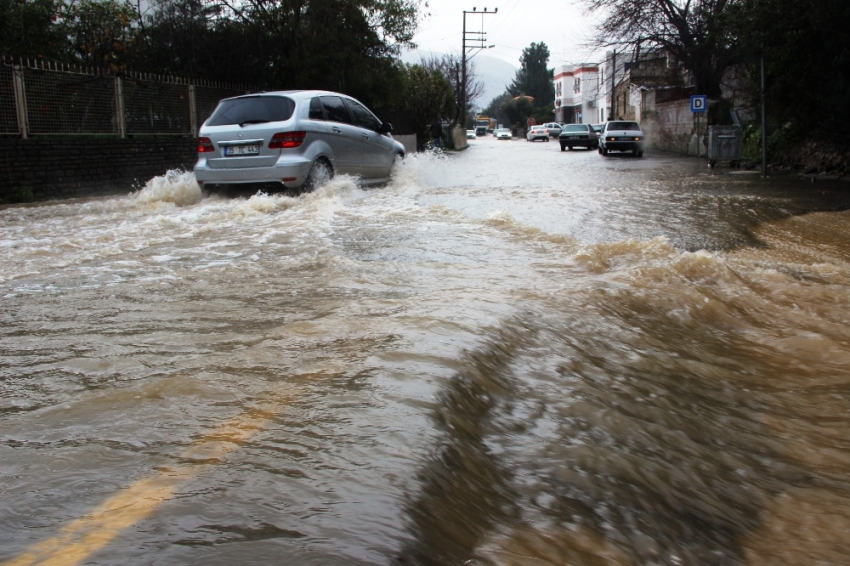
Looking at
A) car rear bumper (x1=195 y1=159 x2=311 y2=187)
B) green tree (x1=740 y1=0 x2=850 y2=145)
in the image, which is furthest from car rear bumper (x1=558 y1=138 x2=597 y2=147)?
car rear bumper (x1=195 y1=159 x2=311 y2=187)

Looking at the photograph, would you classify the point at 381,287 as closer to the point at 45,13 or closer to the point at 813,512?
the point at 813,512

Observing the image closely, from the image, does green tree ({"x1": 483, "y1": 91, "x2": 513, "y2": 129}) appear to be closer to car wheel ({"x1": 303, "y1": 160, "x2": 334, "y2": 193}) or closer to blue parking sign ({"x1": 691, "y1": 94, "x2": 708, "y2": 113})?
blue parking sign ({"x1": 691, "y1": 94, "x2": 708, "y2": 113})

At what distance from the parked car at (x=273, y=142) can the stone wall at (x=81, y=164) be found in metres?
3.35

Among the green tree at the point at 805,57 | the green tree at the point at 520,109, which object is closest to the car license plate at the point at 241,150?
the green tree at the point at 805,57

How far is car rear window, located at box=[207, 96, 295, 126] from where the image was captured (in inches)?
383

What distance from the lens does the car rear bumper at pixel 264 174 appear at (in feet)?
30.9

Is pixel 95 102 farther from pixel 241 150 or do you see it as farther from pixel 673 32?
pixel 673 32

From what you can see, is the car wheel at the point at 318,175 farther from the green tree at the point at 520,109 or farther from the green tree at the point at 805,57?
the green tree at the point at 520,109

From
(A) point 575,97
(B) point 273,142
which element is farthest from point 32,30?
(A) point 575,97

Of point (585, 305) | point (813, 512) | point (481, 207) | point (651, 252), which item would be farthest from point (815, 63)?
point (813, 512)

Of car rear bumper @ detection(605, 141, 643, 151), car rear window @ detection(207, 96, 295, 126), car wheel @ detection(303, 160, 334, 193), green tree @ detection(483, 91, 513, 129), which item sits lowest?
car wheel @ detection(303, 160, 334, 193)

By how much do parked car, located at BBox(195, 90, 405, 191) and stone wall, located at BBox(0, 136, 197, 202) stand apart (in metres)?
3.35

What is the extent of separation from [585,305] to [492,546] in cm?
283

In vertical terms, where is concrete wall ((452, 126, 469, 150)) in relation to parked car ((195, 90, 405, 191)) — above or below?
above
